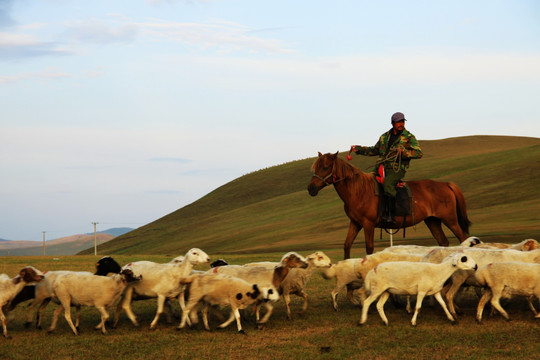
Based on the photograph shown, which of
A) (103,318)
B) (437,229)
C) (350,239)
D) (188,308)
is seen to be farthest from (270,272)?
(437,229)

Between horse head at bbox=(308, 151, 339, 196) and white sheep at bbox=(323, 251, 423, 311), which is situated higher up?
horse head at bbox=(308, 151, 339, 196)

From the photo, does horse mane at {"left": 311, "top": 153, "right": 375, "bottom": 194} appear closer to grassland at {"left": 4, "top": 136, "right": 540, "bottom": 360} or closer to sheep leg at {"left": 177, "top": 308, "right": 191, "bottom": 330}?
grassland at {"left": 4, "top": 136, "right": 540, "bottom": 360}

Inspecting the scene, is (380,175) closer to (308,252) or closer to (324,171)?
(324,171)

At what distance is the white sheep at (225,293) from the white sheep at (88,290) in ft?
3.82

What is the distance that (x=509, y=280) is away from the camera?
1170 cm

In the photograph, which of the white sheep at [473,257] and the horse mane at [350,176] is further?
the horse mane at [350,176]

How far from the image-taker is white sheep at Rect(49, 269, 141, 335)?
1212cm

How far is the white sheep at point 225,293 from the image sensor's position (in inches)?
475

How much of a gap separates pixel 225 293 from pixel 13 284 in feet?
13.4

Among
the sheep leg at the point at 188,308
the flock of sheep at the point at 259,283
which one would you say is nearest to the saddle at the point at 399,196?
the flock of sheep at the point at 259,283

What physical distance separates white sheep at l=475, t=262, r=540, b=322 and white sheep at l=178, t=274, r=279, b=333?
12.9 feet

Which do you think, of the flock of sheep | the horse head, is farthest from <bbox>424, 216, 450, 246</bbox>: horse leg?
the flock of sheep

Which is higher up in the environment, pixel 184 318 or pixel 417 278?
pixel 417 278

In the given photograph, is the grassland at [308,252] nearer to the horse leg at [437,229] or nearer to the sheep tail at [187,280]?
the sheep tail at [187,280]
